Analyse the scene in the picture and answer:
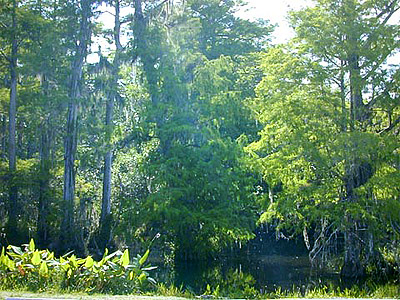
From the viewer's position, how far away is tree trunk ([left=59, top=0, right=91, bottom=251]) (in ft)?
77.6

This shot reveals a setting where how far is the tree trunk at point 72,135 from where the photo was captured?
23.6m

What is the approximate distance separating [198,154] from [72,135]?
7432mm

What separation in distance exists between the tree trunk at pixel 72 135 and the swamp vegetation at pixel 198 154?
79 millimetres

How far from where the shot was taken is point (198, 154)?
20.1m

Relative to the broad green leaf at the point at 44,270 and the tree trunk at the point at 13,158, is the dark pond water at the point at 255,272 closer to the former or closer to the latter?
the broad green leaf at the point at 44,270

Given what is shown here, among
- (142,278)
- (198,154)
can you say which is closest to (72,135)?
(198,154)

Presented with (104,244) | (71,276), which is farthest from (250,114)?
(71,276)

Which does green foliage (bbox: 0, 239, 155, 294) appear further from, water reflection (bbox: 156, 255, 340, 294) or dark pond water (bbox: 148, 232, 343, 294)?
water reflection (bbox: 156, 255, 340, 294)

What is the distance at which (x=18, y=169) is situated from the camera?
2538 centimetres

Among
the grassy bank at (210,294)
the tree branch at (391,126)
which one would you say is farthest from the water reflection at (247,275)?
the tree branch at (391,126)

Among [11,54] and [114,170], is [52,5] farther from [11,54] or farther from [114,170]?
[114,170]

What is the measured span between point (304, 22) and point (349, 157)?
14.2 ft

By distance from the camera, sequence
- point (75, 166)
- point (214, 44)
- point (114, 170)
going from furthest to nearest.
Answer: point (214, 44) → point (114, 170) → point (75, 166)

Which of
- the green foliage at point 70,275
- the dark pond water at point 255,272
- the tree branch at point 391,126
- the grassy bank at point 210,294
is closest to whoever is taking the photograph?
the grassy bank at point 210,294
